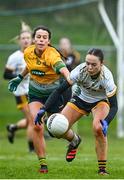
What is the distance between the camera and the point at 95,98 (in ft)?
34.1

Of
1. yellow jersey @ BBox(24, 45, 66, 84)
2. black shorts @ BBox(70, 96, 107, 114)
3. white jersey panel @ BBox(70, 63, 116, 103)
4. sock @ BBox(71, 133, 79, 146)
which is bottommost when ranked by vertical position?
sock @ BBox(71, 133, 79, 146)

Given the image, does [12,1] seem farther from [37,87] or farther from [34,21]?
[37,87]

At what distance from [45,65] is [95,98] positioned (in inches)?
35.4

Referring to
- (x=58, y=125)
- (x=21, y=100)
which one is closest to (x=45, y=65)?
(x=58, y=125)

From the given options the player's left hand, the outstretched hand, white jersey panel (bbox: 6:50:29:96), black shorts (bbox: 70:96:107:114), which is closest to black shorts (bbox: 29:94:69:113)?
black shorts (bbox: 70:96:107:114)

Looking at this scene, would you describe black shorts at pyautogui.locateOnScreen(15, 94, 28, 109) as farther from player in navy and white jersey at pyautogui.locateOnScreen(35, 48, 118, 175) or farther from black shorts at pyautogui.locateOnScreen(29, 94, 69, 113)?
player in navy and white jersey at pyautogui.locateOnScreen(35, 48, 118, 175)

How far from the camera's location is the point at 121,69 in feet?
65.3

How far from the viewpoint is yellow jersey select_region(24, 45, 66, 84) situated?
10.6 m

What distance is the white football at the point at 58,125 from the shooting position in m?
9.95

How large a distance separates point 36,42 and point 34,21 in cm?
1090

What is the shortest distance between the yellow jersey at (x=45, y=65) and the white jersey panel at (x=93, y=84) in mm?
401

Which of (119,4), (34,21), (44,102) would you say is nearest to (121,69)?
(119,4)

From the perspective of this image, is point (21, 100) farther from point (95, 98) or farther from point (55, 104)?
point (95, 98)

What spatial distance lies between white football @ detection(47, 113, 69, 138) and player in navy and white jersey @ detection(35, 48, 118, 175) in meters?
0.18
